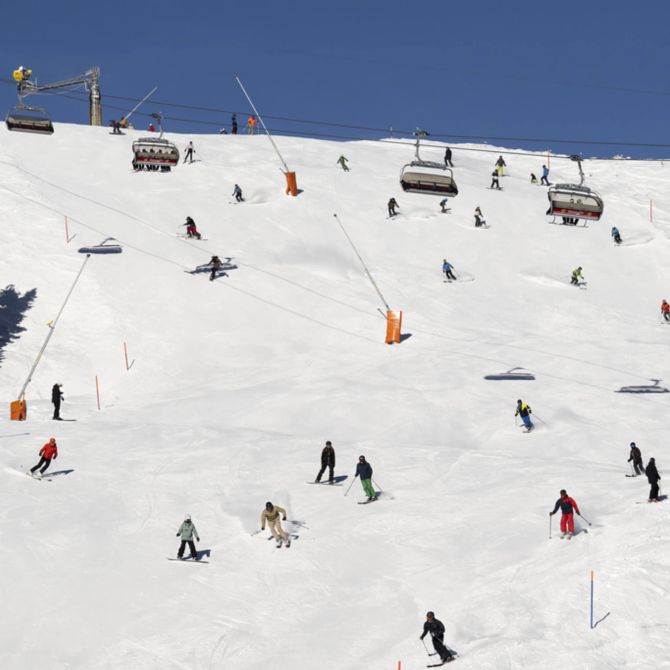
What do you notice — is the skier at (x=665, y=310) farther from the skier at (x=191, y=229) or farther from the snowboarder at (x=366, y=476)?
the snowboarder at (x=366, y=476)

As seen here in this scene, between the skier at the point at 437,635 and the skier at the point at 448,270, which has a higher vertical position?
the skier at the point at 448,270

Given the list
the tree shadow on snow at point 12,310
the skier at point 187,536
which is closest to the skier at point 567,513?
the skier at point 187,536

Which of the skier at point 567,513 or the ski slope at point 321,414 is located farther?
the skier at point 567,513

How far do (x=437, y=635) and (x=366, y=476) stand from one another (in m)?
7.16

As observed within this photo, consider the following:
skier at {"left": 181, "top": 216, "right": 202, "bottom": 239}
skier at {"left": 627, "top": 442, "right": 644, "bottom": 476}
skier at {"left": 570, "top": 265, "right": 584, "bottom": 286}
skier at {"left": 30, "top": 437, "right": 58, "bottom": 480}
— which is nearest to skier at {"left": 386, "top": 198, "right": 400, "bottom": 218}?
skier at {"left": 570, "top": 265, "right": 584, "bottom": 286}

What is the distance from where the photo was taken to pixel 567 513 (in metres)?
20.2

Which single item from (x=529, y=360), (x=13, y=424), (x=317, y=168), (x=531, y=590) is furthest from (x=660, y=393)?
(x=317, y=168)

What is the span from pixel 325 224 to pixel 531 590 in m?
35.2

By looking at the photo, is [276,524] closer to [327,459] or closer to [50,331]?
[327,459]

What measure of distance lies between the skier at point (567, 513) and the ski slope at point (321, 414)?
558mm

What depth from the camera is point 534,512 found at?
72.8ft

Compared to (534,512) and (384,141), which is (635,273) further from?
(534,512)

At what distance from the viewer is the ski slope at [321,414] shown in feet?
58.3

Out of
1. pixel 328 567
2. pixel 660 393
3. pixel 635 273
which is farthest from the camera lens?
pixel 635 273
